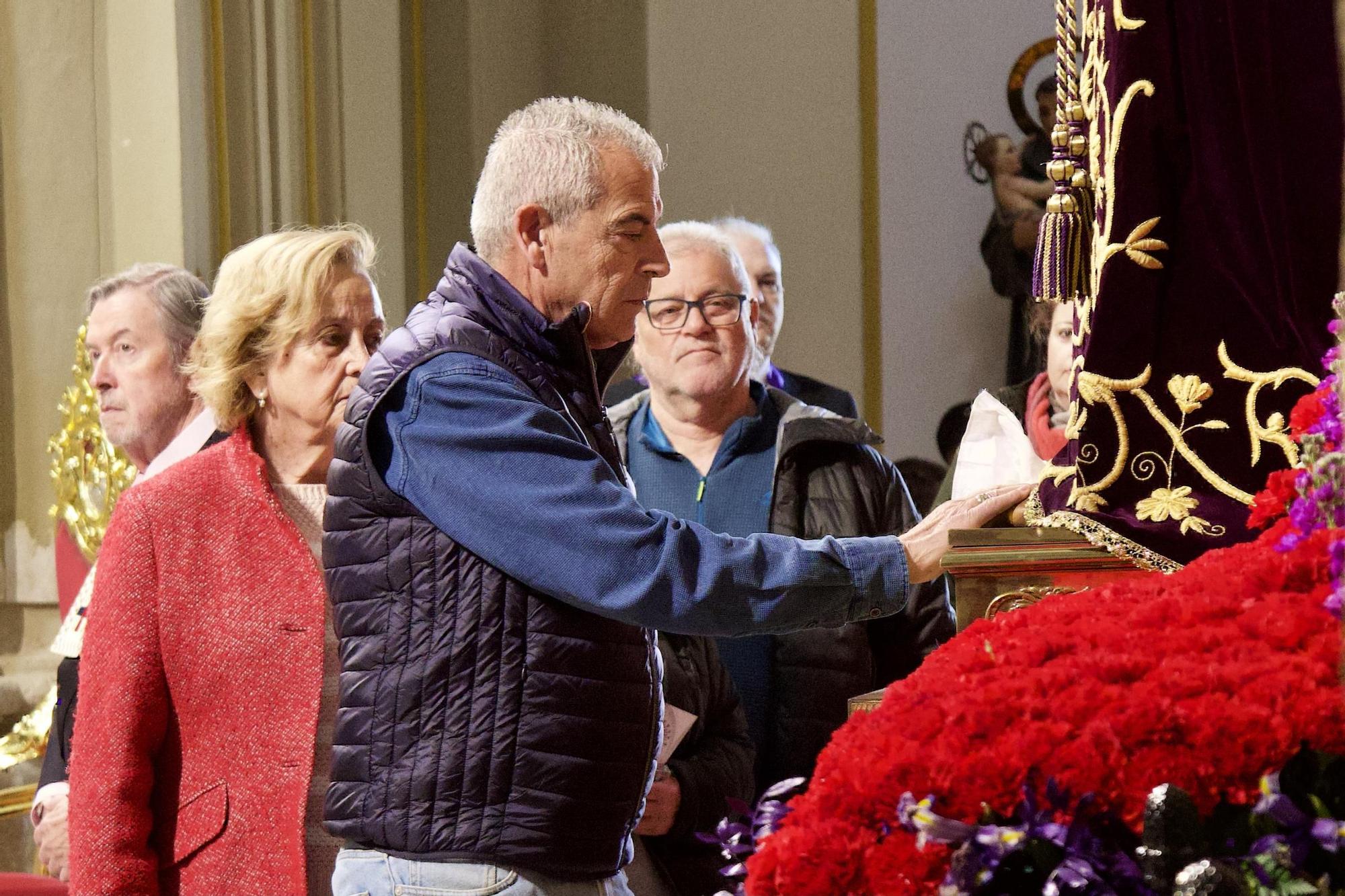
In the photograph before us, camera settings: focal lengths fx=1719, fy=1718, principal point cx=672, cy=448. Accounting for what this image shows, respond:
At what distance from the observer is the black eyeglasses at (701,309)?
2.97 metres

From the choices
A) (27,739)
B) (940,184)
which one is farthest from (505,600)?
(940,184)

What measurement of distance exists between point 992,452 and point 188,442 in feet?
4.55

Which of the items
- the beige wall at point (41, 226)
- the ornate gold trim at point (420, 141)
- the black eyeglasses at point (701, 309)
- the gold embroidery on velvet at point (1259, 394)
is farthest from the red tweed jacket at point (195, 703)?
the ornate gold trim at point (420, 141)

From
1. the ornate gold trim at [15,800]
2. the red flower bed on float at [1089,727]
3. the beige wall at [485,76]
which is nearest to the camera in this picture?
the red flower bed on float at [1089,727]

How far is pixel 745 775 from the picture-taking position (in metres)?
2.51

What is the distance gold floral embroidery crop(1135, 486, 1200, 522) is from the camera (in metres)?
1.84

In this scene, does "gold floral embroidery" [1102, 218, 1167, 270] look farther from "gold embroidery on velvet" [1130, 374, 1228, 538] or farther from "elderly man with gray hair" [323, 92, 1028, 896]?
"elderly man with gray hair" [323, 92, 1028, 896]

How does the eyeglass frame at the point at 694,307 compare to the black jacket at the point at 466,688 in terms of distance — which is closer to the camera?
the black jacket at the point at 466,688

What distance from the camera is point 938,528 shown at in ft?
6.15

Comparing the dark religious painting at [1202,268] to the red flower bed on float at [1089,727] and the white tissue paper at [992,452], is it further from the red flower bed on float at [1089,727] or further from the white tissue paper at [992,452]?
the white tissue paper at [992,452]

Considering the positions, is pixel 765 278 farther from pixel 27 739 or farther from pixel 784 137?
pixel 784 137

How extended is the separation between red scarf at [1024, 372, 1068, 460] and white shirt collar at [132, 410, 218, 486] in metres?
1.46

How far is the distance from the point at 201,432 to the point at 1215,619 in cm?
207

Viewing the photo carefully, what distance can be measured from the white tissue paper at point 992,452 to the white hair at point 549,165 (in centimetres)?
84
